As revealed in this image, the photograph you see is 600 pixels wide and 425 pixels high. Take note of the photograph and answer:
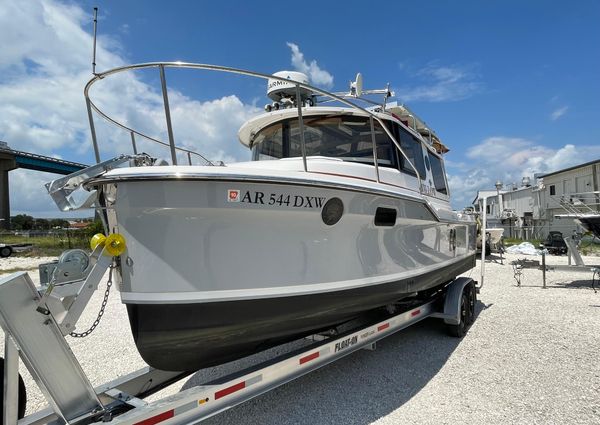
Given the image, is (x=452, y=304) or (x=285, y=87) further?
(x=452, y=304)

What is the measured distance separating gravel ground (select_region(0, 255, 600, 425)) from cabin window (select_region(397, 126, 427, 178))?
2116 millimetres

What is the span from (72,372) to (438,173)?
536 centimetres

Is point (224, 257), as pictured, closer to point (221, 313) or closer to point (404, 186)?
point (221, 313)

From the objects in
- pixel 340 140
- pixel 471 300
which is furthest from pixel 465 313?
pixel 340 140

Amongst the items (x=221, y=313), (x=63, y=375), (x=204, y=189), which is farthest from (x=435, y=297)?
(x=63, y=375)

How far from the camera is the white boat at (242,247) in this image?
2367 mm

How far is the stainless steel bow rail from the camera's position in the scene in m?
2.02

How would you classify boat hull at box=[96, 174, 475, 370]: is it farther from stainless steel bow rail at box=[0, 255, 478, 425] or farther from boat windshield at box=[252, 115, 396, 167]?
boat windshield at box=[252, 115, 396, 167]

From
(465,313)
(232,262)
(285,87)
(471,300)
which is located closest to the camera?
(232,262)

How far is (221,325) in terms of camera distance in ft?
8.25

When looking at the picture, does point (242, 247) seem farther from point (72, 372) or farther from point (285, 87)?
point (285, 87)

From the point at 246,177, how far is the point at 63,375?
1503mm

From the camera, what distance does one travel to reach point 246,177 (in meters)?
2.44

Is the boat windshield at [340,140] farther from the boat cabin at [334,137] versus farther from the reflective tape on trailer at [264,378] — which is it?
the reflective tape on trailer at [264,378]
